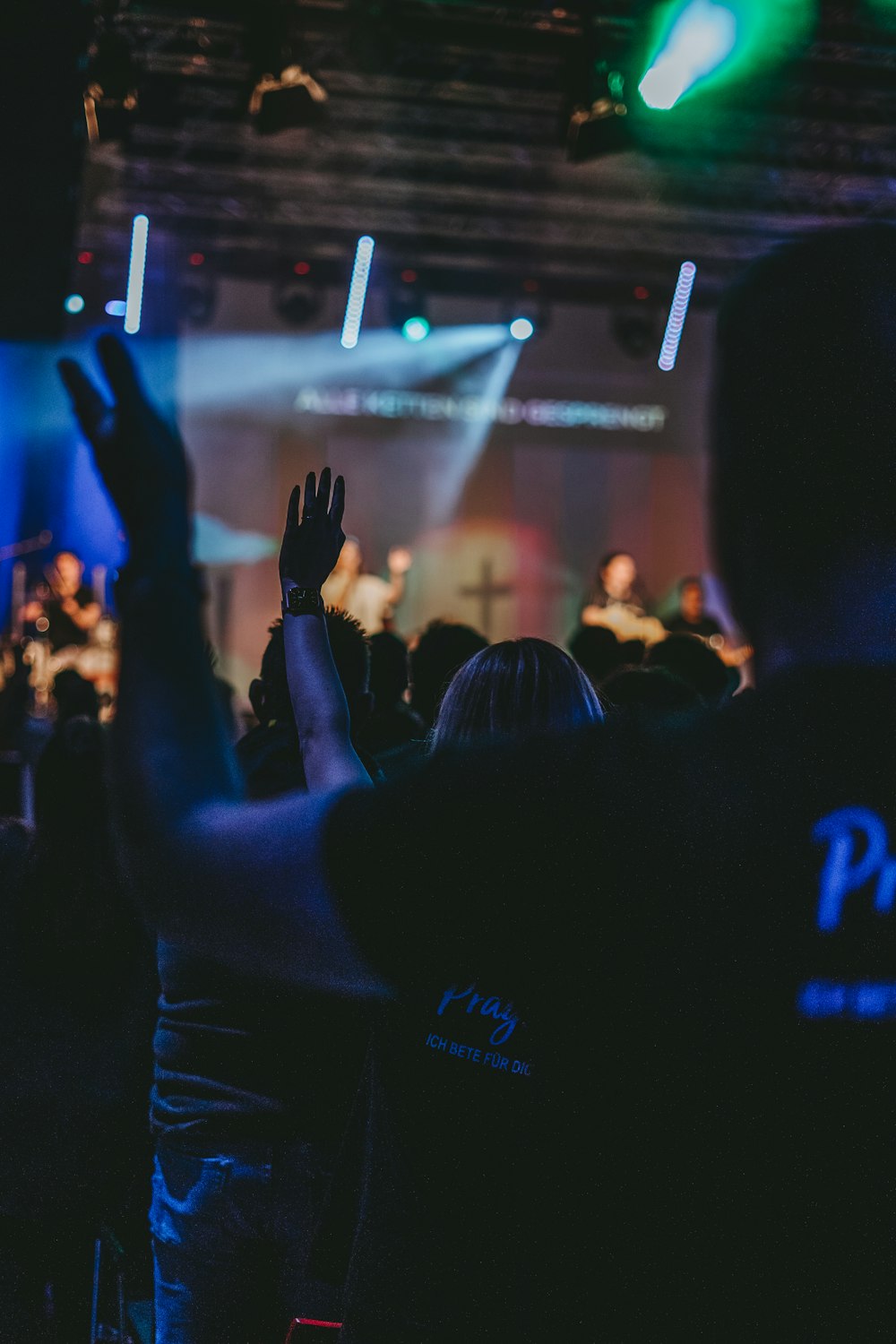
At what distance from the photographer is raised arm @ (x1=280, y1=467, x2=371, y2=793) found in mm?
1232

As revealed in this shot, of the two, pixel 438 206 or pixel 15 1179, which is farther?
pixel 438 206

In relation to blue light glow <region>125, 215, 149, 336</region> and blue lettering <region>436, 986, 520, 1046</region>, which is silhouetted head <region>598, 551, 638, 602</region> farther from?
blue lettering <region>436, 986, 520, 1046</region>

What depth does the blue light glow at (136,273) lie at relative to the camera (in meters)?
10.7

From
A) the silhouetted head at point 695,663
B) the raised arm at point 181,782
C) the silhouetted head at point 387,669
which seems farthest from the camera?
the silhouetted head at point 695,663

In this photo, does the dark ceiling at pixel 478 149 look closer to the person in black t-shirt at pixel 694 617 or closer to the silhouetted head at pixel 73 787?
the person in black t-shirt at pixel 694 617

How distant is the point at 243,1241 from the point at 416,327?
10.5m

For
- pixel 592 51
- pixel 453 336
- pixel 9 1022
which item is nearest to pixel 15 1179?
A: pixel 9 1022

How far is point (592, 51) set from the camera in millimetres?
6957

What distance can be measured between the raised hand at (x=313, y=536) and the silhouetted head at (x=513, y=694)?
0.32 m

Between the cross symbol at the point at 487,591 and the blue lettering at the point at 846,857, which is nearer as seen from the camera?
the blue lettering at the point at 846,857

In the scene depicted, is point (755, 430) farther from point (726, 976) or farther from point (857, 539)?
point (726, 976)

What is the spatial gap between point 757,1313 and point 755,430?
0.59 metres

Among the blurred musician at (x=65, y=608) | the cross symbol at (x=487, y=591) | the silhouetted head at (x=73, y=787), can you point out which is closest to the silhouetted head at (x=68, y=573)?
the blurred musician at (x=65, y=608)

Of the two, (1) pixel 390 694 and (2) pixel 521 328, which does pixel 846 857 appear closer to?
(1) pixel 390 694
